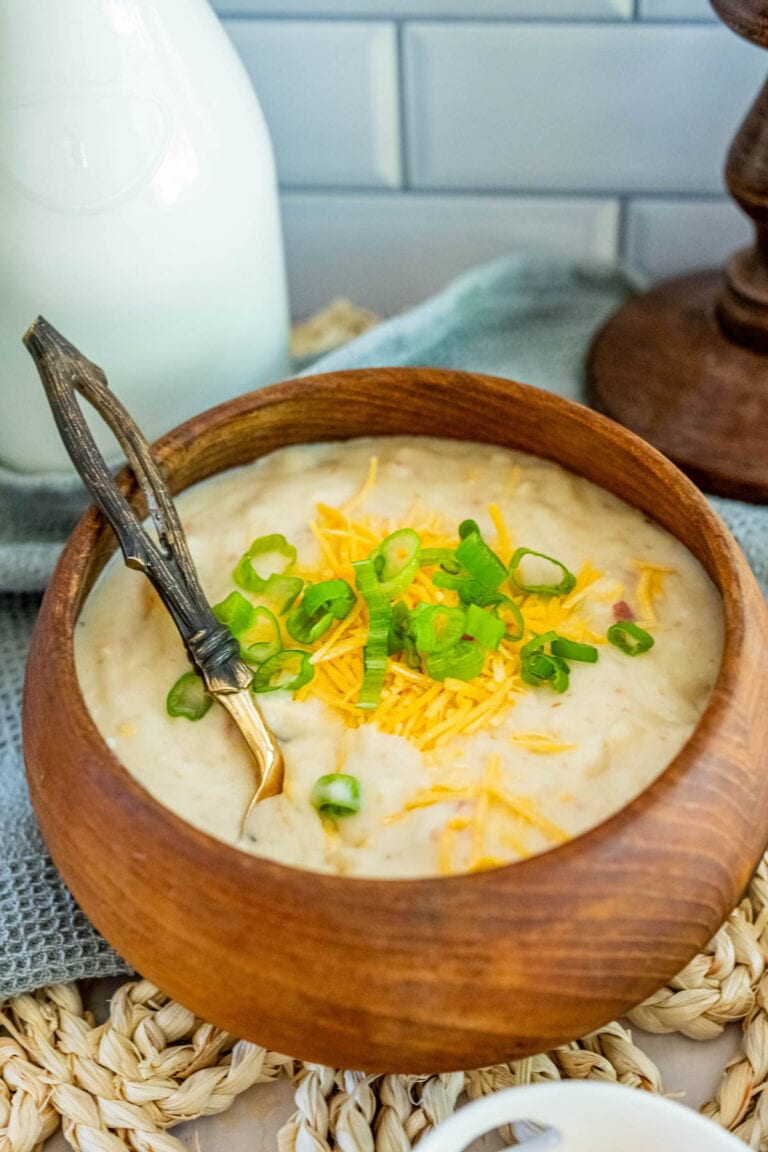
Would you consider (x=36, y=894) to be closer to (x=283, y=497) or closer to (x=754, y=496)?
(x=283, y=497)

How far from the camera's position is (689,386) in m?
1.40

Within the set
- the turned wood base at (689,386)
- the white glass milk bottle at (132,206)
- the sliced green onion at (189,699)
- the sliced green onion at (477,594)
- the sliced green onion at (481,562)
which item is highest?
the white glass milk bottle at (132,206)

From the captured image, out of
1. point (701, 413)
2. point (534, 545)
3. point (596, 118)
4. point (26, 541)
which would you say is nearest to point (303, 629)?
point (534, 545)

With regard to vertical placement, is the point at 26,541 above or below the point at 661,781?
below

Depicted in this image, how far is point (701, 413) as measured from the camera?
1.36 m

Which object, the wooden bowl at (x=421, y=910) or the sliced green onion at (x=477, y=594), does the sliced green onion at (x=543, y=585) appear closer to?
the sliced green onion at (x=477, y=594)

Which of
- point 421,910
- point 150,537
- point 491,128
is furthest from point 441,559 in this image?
point 491,128

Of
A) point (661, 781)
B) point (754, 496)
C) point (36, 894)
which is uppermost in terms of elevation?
point (661, 781)

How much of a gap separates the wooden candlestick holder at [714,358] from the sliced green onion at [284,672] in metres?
Answer: 0.51

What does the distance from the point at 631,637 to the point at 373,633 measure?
21cm

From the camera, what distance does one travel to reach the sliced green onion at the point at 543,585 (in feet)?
3.53

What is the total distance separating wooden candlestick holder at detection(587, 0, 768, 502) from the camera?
130 cm

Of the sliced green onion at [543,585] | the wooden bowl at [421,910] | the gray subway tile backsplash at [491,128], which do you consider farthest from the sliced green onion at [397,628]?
the gray subway tile backsplash at [491,128]

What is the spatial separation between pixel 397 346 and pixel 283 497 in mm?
340
